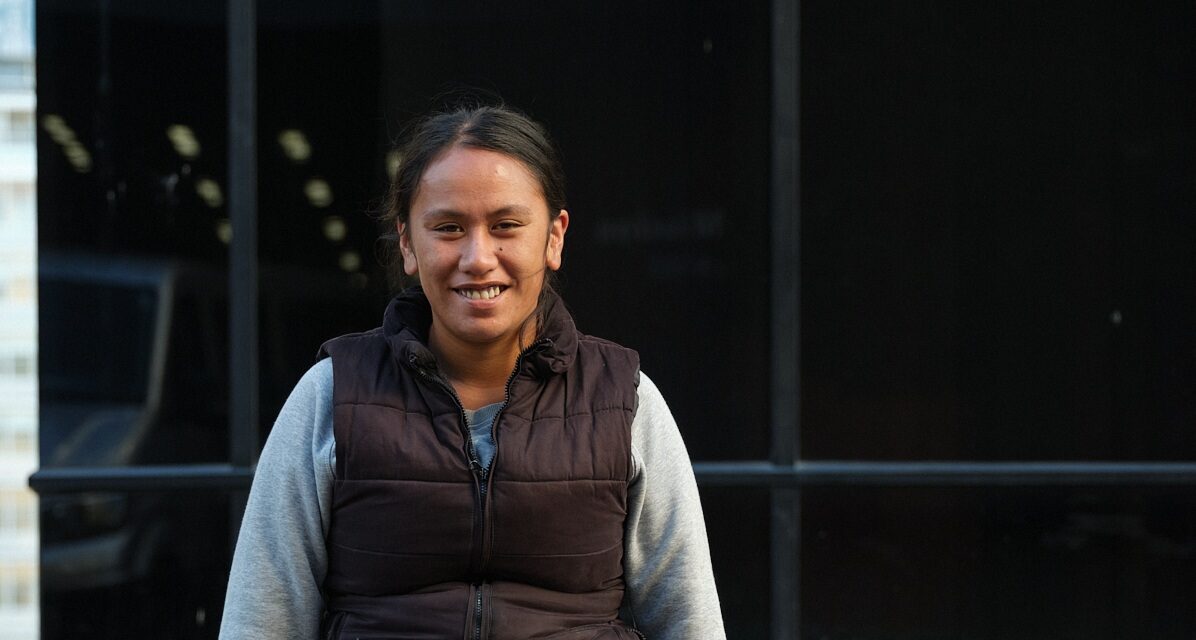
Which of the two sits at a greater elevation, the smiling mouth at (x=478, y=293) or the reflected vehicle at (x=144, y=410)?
the smiling mouth at (x=478, y=293)

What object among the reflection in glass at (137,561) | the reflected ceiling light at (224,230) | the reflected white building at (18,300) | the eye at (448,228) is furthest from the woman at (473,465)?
the reflected white building at (18,300)

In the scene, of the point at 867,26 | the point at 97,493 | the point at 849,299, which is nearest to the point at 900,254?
the point at 849,299

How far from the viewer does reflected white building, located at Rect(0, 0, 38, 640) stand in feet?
14.0

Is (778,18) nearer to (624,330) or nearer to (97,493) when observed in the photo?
(624,330)

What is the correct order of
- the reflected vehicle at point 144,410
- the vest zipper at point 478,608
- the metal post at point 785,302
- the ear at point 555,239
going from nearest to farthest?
the vest zipper at point 478,608, the ear at point 555,239, the reflected vehicle at point 144,410, the metal post at point 785,302

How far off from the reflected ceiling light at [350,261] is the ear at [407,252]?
7.06 ft

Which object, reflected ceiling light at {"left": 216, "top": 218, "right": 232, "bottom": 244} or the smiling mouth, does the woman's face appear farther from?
reflected ceiling light at {"left": 216, "top": 218, "right": 232, "bottom": 244}

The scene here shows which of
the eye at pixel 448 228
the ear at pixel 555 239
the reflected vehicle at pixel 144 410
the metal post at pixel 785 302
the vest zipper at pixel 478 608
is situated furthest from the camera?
the metal post at pixel 785 302

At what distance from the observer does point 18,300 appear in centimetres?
431

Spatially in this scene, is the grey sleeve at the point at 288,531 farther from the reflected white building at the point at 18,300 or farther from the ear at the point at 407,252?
the reflected white building at the point at 18,300

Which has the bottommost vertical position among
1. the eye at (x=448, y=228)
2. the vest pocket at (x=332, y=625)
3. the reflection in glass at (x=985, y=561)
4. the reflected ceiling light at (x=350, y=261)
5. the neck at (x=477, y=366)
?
the reflection in glass at (x=985, y=561)

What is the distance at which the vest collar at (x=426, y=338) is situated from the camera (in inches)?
78.0

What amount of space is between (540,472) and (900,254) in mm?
2705

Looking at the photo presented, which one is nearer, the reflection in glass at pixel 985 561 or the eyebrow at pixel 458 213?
the eyebrow at pixel 458 213
